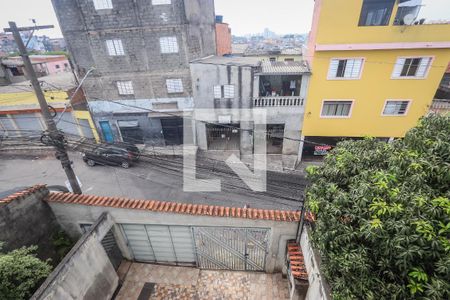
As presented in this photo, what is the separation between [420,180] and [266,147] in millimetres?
15666

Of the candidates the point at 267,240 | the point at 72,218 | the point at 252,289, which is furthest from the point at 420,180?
the point at 72,218

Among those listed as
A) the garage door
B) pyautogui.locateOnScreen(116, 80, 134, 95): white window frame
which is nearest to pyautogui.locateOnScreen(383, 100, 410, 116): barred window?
the garage door

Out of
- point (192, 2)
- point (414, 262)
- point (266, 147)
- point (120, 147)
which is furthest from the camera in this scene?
point (266, 147)

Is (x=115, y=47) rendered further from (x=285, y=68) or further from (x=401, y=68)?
(x=401, y=68)

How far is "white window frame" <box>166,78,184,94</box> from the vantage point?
1841 centimetres

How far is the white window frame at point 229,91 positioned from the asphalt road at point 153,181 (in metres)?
5.98

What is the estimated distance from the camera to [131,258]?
10164 millimetres

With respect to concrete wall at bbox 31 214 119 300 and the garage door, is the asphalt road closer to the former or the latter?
the garage door

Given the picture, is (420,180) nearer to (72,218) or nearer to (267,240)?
(267,240)

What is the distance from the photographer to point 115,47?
56.8 feet

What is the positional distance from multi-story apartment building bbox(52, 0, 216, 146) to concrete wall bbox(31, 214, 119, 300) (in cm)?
886

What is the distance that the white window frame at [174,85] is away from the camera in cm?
1841

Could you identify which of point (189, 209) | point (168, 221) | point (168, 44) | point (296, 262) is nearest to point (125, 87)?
point (168, 44)

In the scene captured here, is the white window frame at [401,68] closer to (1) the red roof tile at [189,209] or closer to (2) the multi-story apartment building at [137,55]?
(1) the red roof tile at [189,209]
